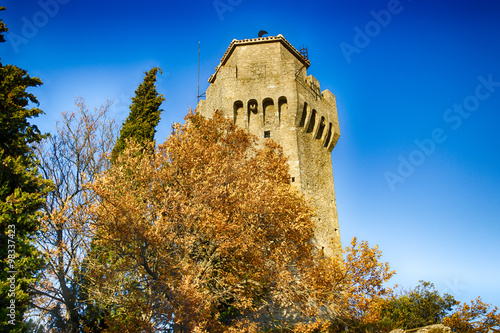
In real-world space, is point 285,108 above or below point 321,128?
above

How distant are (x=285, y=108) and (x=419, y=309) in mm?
15159

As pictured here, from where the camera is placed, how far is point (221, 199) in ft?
38.3

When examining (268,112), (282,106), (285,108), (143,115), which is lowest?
(143,115)

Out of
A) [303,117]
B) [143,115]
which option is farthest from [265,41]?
[143,115]

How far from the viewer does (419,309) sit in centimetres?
2138

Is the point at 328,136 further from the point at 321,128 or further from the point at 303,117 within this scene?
the point at 303,117

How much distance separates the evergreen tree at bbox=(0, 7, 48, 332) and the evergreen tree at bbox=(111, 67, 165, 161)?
477cm

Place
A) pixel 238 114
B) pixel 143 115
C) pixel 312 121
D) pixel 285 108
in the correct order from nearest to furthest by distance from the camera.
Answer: pixel 143 115, pixel 285 108, pixel 238 114, pixel 312 121

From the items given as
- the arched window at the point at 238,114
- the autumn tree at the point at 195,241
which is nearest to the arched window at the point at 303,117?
the arched window at the point at 238,114

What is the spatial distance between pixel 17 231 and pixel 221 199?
20.6 feet

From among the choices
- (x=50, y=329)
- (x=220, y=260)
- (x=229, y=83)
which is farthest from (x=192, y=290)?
(x=229, y=83)

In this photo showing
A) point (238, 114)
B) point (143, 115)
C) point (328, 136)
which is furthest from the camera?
point (328, 136)

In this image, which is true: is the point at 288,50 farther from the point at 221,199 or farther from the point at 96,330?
the point at 96,330

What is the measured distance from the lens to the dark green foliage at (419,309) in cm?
2061
